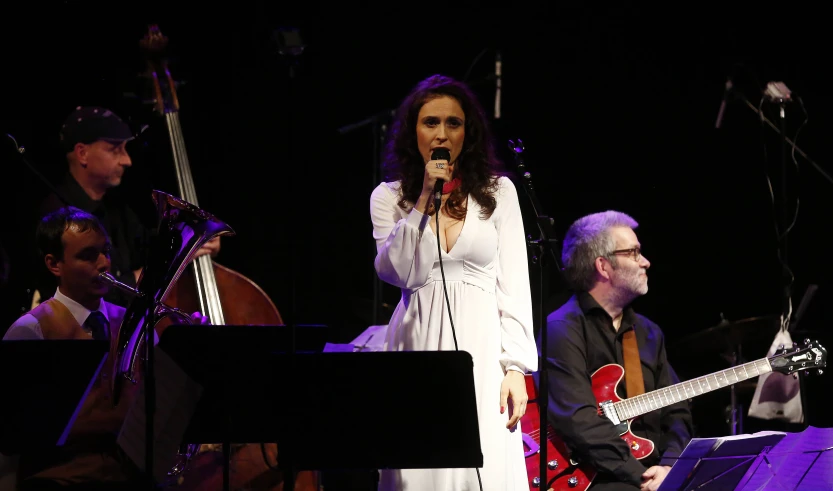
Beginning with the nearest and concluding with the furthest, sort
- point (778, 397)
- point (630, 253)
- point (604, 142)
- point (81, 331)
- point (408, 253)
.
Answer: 1. point (408, 253)
2. point (81, 331)
3. point (630, 253)
4. point (778, 397)
5. point (604, 142)

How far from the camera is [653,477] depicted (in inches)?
168

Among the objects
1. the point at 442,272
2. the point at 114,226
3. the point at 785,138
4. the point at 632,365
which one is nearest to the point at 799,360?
the point at 632,365

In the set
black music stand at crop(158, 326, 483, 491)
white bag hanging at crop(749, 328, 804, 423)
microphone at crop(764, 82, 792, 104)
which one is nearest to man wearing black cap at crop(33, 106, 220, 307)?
black music stand at crop(158, 326, 483, 491)

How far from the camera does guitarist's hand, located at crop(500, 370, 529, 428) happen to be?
10.3 feet

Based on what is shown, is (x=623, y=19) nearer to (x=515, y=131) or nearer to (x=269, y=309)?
(x=515, y=131)

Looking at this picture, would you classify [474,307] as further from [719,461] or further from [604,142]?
[604,142]

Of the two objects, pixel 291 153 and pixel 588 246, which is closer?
pixel 291 153

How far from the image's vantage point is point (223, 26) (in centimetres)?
600

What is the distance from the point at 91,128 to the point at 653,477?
362 cm

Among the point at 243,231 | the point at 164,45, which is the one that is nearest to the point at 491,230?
the point at 164,45

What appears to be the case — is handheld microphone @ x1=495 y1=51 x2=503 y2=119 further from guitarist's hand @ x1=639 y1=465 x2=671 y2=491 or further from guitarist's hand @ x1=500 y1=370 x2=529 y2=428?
guitarist's hand @ x1=500 y1=370 x2=529 y2=428

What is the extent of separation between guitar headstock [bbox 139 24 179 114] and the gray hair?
2.35 meters

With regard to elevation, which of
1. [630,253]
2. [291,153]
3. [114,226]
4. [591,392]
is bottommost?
[591,392]

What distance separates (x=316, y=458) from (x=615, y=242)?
2.76m
